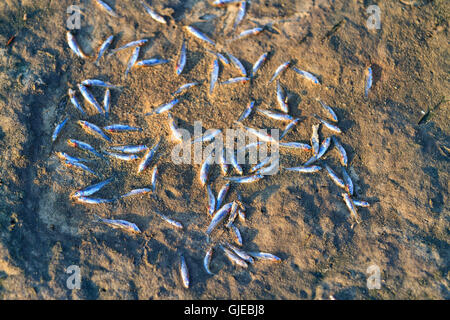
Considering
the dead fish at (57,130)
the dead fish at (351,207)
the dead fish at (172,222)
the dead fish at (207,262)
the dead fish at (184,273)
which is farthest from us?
the dead fish at (57,130)

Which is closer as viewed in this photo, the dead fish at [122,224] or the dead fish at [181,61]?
the dead fish at [122,224]

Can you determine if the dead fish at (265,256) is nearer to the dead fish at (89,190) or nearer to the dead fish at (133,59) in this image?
the dead fish at (89,190)

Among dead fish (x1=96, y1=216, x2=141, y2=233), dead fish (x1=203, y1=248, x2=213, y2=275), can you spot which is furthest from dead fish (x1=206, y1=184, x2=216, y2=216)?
dead fish (x1=96, y1=216, x2=141, y2=233)

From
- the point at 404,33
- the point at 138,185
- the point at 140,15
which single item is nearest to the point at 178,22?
the point at 140,15

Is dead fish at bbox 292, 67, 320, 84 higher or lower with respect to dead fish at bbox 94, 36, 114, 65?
higher

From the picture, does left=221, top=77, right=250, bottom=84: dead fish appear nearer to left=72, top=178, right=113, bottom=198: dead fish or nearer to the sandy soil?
the sandy soil

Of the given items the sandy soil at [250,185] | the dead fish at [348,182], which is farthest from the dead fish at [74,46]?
the dead fish at [348,182]

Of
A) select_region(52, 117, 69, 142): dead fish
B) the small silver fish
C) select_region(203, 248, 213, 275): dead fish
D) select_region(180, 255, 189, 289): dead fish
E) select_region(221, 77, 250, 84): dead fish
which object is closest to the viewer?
select_region(180, 255, 189, 289): dead fish
